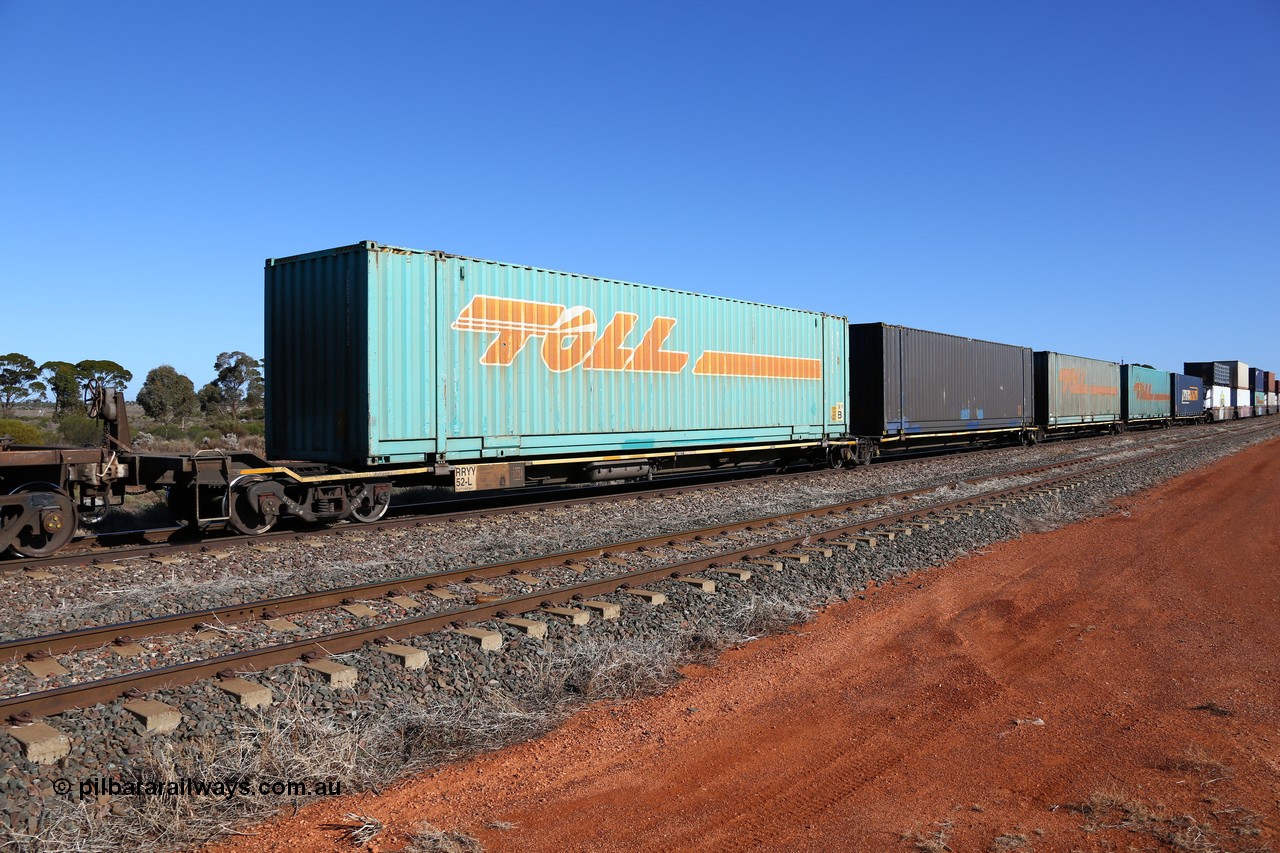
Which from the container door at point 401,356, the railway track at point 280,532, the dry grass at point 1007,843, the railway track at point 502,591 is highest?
the container door at point 401,356

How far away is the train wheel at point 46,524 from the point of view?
9.05 m

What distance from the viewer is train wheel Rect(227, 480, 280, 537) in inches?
411

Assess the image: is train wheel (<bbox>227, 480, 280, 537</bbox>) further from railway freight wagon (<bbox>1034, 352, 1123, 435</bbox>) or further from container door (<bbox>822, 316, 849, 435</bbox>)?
railway freight wagon (<bbox>1034, 352, 1123, 435</bbox>)

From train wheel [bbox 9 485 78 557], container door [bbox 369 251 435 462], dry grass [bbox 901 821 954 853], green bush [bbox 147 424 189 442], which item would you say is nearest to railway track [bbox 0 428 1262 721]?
container door [bbox 369 251 435 462]

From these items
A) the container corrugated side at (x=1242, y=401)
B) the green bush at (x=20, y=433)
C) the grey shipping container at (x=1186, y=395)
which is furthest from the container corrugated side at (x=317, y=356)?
the container corrugated side at (x=1242, y=401)

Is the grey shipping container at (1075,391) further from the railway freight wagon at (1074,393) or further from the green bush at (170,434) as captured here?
the green bush at (170,434)

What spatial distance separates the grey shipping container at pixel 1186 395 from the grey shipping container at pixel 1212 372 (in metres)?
6.53

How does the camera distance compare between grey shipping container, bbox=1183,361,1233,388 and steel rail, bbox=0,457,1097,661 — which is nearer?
steel rail, bbox=0,457,1097,661

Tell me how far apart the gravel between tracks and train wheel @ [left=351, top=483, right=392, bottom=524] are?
107 inches

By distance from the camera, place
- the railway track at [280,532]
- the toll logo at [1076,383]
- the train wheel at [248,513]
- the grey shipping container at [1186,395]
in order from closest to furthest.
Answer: the railway track at [280,532], the train wheel at [248,513], the toll logo at [1076,383], the grey shipping container at [1186,395]

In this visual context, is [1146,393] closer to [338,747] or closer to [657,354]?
[657,354]

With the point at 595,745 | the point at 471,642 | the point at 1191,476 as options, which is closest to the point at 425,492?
the point at 471,642

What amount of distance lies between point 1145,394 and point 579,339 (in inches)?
1631

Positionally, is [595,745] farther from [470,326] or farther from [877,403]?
[877,403]
